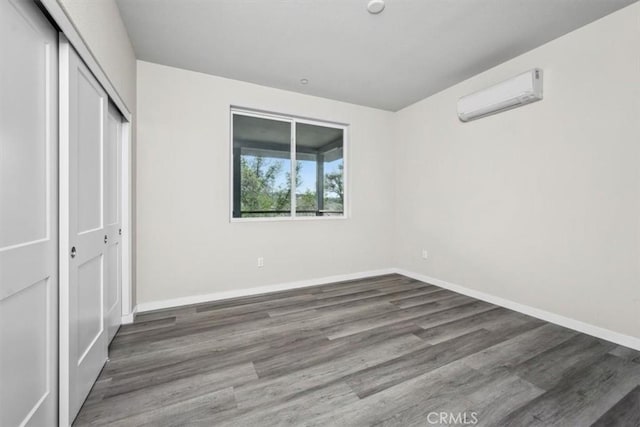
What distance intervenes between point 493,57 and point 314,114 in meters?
2.13

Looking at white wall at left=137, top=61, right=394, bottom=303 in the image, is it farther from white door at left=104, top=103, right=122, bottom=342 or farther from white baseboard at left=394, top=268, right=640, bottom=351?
A: white baseboard at left=394, top=268, right=640, bottom=351

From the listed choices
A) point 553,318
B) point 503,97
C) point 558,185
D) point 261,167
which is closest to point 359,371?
point 553,318

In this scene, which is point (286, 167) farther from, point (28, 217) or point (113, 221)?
point (28, 217)

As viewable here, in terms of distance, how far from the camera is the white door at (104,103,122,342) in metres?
1.97

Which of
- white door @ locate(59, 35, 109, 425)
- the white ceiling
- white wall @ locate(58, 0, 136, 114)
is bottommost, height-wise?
white door @ locate(59, 35, 109, 425)

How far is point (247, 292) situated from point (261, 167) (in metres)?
1.62

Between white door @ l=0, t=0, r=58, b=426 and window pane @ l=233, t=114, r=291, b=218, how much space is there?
213 cm

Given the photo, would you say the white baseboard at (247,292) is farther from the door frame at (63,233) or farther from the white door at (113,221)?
the door frame at (63,233)

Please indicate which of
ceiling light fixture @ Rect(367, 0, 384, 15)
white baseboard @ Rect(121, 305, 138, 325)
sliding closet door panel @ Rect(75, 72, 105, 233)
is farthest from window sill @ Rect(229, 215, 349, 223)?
ceiling light fixture @ Rect(367, 0, 384, 15)

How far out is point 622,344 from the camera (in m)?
2.12

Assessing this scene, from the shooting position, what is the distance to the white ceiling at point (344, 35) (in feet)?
6.82

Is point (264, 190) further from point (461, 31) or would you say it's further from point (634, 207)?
point (634, 207)

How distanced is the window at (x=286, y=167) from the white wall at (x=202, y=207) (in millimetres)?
175

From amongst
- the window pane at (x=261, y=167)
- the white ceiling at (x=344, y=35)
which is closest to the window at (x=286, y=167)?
the window pane at (x=261, y=167)
